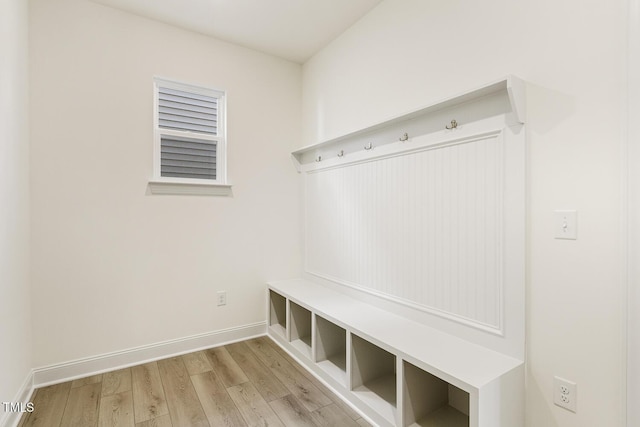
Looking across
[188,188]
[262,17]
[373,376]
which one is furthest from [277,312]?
[262,17]

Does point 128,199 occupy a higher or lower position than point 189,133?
lower

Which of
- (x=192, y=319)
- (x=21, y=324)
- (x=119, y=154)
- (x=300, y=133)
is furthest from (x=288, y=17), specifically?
(x=21, y=324)

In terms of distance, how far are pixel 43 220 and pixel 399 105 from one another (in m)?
2.45

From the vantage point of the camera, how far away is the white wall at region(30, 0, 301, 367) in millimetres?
2148

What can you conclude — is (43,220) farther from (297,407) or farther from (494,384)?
(494,384)

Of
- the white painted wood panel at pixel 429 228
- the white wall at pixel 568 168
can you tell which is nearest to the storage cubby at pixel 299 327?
the white painted wood panel at pixel 429 228

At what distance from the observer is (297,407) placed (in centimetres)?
188

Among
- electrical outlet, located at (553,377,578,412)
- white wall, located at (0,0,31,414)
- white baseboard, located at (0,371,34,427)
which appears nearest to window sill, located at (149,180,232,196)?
white wall, located at (0,0,31,414)

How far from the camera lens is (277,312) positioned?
2.97 meters

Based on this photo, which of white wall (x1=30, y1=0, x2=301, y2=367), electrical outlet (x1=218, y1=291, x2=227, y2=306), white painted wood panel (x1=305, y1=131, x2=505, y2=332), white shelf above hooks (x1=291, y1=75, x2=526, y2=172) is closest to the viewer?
white shelf above hooks (x1=291, y1=75, x2=526, y2=172)

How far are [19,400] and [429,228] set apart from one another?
2.51m

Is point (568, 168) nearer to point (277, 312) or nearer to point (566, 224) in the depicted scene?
point (566, 224)

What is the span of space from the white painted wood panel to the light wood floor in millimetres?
777

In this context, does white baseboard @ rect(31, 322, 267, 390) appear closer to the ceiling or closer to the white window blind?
the white window blind
